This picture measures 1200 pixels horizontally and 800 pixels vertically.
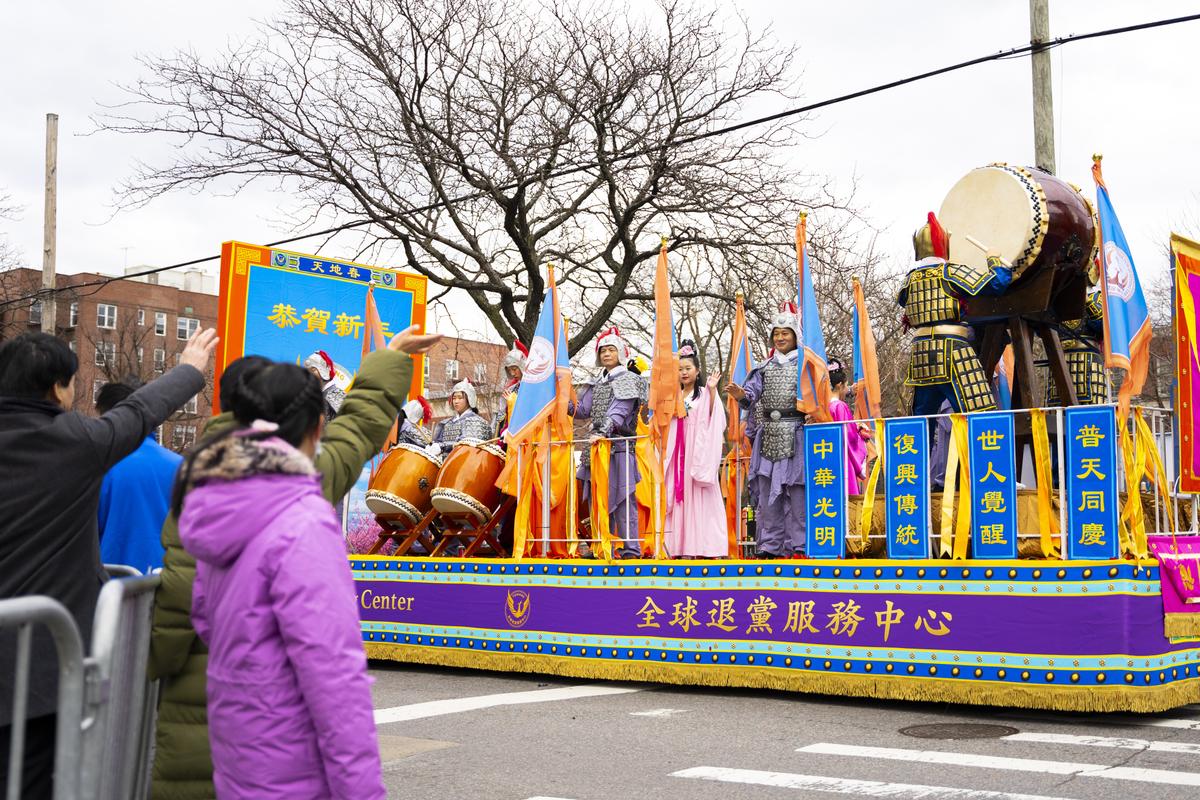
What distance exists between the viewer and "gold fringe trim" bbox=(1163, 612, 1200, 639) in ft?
24.8

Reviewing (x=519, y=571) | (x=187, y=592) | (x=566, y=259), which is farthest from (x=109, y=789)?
(x=566, y=259)

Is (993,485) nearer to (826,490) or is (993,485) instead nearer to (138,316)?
(826,490)

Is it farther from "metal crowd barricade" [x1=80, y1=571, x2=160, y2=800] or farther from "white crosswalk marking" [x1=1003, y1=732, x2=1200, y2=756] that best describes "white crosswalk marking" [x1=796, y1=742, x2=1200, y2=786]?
"metal crowd barricade" [x1=80, y1=571, x2=160, y2=800]

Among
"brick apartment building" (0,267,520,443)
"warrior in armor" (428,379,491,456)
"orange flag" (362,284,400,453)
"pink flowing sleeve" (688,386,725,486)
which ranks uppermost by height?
"brick apartment building" (0,267,520,443)

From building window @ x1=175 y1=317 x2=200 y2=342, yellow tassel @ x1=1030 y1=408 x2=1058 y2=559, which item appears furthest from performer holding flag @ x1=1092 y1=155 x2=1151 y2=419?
building window @ x1=175 y1=317 x2=200 y2=342

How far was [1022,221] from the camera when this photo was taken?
29.5 ft

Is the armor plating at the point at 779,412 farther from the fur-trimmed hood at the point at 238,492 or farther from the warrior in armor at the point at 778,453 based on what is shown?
the fur-trimmed hood at the point at 238,492

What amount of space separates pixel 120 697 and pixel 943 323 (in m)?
7.33

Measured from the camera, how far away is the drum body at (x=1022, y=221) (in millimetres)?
8984

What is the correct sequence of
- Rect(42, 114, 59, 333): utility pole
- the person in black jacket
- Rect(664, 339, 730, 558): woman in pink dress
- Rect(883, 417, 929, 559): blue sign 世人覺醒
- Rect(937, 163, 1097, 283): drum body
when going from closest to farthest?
the person in black jacket
Rect(883, 417, 929, 559): blue sign 世人覺醒
Rect(937, 163, 1097, 283): drum body
Rect(664, 339, 730, 558): woman in pink dress
Rect(42, 114, 59, 333): utility pole

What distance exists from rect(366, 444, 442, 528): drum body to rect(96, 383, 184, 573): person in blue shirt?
692 cm

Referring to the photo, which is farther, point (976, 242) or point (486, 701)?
point (976, 242)

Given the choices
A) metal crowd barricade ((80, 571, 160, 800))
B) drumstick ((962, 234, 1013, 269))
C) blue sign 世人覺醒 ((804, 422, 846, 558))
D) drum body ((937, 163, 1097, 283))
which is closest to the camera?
metal crowd barricade ((80, 571, 160, 800))

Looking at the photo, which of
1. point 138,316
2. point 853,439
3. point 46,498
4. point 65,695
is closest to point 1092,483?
point 853,439
